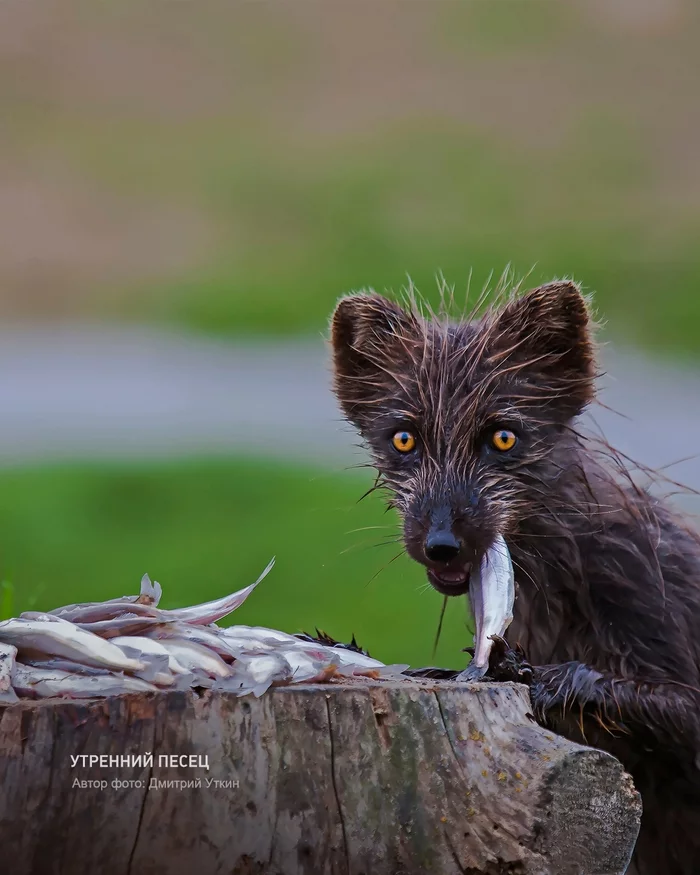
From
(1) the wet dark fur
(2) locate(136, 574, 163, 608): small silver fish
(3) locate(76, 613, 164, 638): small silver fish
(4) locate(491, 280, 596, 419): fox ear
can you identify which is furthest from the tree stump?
(4) locate(491, 280, 596, 419): fox ear

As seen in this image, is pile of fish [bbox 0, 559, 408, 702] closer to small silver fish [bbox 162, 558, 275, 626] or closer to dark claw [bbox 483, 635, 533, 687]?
small silver fish [bbox 162, 558, 275, 626]

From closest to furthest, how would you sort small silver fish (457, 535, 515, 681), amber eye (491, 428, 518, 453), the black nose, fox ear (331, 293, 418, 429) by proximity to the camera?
small silver fish (457, 535, 515, 681) → the black nose → amber eye (491, 428, 518, 453) → fox ear (331, 293, 418, 429)

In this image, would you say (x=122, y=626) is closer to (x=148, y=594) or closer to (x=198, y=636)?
(x=198, y=636)

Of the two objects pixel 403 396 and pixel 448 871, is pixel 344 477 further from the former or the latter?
pixel 448 871

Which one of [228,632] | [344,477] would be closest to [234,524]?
[344,477]

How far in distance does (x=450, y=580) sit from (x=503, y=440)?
61cm

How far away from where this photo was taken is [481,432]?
4.94 meters

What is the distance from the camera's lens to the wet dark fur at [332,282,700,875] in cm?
461

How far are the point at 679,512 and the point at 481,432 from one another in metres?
1.16

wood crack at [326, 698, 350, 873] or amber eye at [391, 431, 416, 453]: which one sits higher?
amber eye at [391, 431, 416, 453]

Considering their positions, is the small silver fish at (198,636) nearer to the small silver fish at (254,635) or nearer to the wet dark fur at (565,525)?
the small silver fish at (254,635)

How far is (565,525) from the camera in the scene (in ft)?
16.2

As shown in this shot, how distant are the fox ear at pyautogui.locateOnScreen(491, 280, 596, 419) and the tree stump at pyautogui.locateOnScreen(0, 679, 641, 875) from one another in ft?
6.87

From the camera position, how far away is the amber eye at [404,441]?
5.11 metres
